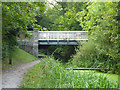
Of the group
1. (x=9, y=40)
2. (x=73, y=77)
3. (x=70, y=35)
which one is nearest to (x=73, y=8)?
(x=70, y=35)

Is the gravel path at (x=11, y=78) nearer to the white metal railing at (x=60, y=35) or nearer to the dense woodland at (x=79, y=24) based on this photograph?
the dense woodland at (x=79, y=24)

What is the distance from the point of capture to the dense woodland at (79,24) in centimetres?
545

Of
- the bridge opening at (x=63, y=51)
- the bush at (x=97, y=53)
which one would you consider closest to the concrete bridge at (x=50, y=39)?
the bridge opening at (x=63, y=51)

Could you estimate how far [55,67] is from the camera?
501 centimetres

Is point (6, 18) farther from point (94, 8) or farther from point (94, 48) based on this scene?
point (94, 8)

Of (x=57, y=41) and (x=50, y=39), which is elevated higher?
(x=50, y=39)

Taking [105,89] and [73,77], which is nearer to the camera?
[105,89]

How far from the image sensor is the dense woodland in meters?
5.45

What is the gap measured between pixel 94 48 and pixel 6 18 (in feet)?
18.6

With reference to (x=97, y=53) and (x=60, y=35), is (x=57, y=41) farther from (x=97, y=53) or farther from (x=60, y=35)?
(x=97, y=53)

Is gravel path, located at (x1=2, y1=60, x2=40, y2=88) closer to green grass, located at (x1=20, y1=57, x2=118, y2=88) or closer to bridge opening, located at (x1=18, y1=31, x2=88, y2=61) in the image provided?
green grass, located at (x1=20, y1=57, x2=118, y2=88)

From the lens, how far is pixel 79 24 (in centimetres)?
1238

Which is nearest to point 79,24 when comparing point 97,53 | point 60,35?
point 60,35

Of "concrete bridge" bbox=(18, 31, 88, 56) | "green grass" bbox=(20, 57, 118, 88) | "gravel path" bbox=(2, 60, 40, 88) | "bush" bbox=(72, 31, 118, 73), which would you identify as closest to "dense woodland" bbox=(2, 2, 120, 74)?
"bush" bbox=(72, 31, 118, 73)
